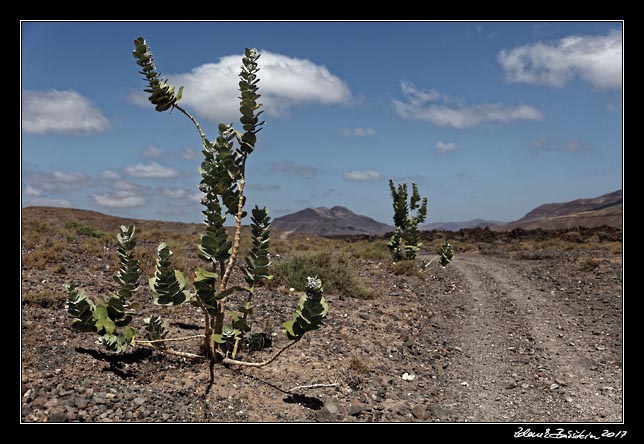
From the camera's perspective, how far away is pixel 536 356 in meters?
8.00

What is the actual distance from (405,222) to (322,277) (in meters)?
7.04

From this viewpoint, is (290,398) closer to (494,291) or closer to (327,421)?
(327,421)

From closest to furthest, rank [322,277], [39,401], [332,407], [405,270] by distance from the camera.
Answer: [39,401] < [332,407] < [322,277] < [405,270]

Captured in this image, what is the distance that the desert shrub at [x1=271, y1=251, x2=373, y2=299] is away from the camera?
38.6 ft

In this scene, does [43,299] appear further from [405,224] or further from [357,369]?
[405,224]

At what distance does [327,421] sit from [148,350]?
2.69 meters

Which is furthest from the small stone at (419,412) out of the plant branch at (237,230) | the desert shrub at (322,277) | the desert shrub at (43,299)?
the desert shrub at (43,299)

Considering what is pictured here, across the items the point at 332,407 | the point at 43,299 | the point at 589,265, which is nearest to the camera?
the point at 332,407

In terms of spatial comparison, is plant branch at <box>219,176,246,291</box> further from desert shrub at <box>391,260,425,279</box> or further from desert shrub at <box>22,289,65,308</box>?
desert shrub at <box>391,260,425,279</box>

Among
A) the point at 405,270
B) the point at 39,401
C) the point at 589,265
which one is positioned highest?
the point at 589,265

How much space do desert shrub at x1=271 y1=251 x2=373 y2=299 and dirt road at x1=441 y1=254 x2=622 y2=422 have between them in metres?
2.52

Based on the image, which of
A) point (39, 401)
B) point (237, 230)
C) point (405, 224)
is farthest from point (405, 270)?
point (39, 401)

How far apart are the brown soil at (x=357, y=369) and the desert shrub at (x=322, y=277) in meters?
0.57

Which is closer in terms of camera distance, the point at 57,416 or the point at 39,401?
the point at 57,416
